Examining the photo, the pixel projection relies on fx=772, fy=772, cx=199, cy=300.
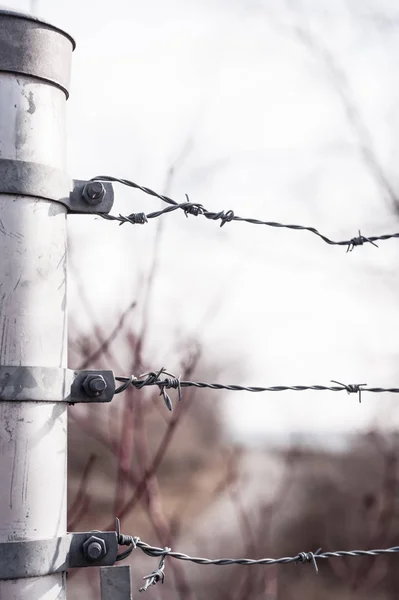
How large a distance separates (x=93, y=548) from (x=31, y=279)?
444 mm

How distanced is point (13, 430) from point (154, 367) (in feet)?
6.40

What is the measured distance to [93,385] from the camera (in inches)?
49.9

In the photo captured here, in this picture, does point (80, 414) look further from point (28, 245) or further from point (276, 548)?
point (28, 245)

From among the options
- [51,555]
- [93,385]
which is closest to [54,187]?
[93,385]

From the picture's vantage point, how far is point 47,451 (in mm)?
1215

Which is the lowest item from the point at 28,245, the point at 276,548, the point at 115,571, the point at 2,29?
the point at 276,548

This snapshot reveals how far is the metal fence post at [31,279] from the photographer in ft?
3.88

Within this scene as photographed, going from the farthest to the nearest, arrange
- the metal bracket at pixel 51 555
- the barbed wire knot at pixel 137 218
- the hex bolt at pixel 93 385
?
1. the barbed wire knot at pixel 137 218
2. the hex bolt at pixel 93 385
3. the metal bracket at pixel 51 555

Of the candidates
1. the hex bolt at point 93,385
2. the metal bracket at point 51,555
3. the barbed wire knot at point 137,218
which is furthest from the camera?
the barbed wire knot at point 137,218

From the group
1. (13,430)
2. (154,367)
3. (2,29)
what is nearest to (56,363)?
(13,430)

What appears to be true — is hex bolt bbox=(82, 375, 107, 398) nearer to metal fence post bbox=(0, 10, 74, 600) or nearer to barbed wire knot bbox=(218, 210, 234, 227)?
metal fence post bbox=(0, 10, 74, 600)

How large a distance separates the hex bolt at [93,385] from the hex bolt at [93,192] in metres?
0.30

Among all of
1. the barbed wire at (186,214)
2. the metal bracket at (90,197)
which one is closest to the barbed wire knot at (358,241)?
the barbed wire at (186,214)

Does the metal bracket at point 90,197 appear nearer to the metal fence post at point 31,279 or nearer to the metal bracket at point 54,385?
the metal fence post at point 31,279
